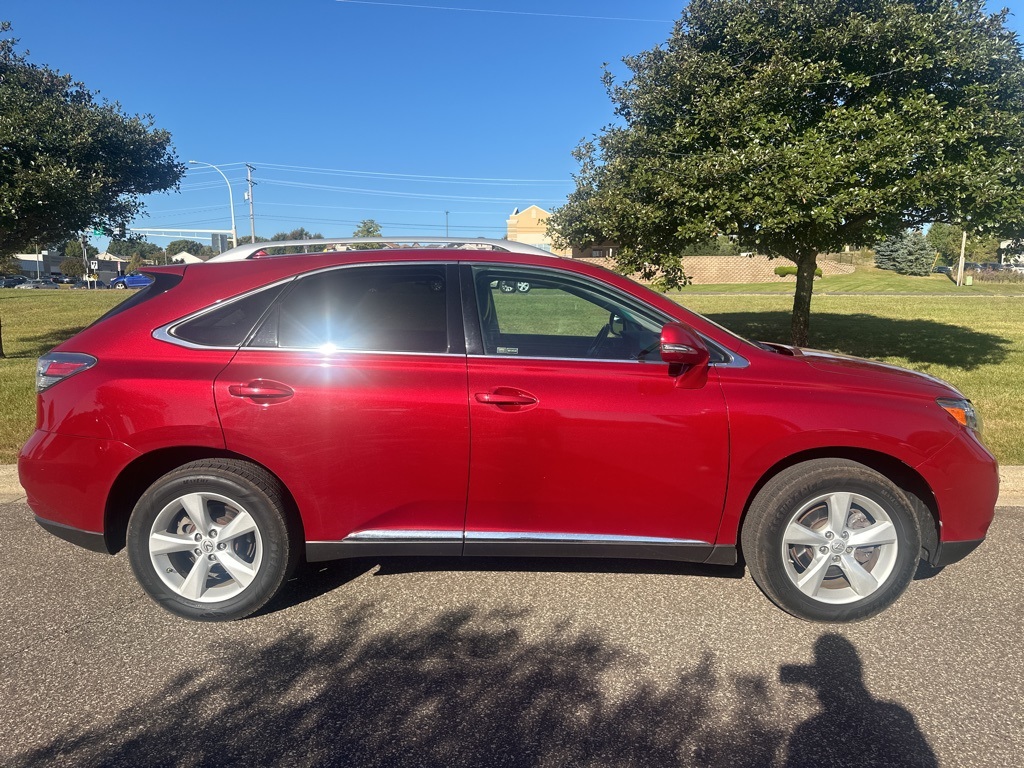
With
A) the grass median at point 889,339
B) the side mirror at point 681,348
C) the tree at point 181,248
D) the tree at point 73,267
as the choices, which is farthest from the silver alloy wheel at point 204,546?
the tree at point 181,248

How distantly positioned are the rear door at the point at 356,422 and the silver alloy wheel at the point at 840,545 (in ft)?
5.22

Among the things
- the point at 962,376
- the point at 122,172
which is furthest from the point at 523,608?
the point at 122,172

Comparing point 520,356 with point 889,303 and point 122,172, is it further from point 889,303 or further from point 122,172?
point 889,303

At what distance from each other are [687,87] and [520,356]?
880 centimetres

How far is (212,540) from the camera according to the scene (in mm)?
3283

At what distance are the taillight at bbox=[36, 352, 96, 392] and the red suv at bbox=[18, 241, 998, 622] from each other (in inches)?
0.4

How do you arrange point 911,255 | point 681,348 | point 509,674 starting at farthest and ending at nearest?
1. point 911,255
2. point 681,348
3. point 509,674

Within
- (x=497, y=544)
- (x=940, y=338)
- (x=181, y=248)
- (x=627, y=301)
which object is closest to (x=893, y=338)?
(x=940, y=338)

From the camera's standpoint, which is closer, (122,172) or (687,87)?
(687,87)

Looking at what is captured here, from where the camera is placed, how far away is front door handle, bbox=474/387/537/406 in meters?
3.20

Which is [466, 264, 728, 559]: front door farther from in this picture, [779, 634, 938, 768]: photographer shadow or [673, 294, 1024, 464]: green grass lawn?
[673, 294, 1024, 464]: green grass lawn

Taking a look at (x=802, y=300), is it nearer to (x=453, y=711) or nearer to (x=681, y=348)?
(x=681, y=348)

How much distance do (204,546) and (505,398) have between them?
158cm

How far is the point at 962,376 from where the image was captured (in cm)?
988
